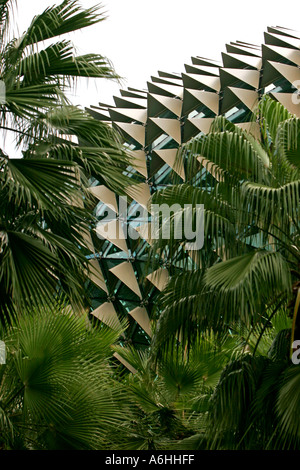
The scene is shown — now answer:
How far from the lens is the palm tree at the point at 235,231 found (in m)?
6.41

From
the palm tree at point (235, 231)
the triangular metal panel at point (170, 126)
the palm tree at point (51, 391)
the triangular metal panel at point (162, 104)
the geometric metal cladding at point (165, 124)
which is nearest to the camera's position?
the palm tree at point (235, 231)

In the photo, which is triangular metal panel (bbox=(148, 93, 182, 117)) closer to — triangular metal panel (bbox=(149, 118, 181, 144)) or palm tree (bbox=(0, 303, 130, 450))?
triangular metal panel (bbox=(149, 118, 181, 144))

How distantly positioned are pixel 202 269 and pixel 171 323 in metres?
0.72

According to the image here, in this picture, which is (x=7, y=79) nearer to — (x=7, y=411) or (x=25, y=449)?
(x=7, y=411)

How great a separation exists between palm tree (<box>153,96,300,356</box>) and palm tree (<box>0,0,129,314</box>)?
1069mm

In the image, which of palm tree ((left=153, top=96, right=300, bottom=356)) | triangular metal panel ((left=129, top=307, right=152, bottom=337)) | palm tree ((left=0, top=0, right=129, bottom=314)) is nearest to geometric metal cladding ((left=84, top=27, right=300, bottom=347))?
triangular metal panel ((left=129, top=307, right=152, bottom=337))

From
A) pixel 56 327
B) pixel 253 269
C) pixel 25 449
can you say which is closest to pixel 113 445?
pixel 25 449

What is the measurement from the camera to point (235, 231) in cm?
706

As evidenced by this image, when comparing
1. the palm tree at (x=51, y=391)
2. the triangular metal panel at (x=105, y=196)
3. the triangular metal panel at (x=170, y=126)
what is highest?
the triangular metal panel at (x=170, y=126)

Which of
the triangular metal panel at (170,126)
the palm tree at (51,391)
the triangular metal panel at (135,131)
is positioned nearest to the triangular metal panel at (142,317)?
the triangular metal panel at (170,126)

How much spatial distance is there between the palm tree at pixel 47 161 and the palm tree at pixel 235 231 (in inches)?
42.1

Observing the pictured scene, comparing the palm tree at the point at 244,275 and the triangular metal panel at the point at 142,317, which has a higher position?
the palm tree at the point at 244,275

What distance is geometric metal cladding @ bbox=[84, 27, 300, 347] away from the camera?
61.8 ft

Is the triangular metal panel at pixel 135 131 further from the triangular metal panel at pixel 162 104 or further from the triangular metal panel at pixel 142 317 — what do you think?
the triangular metal panel at pixel 142 317
